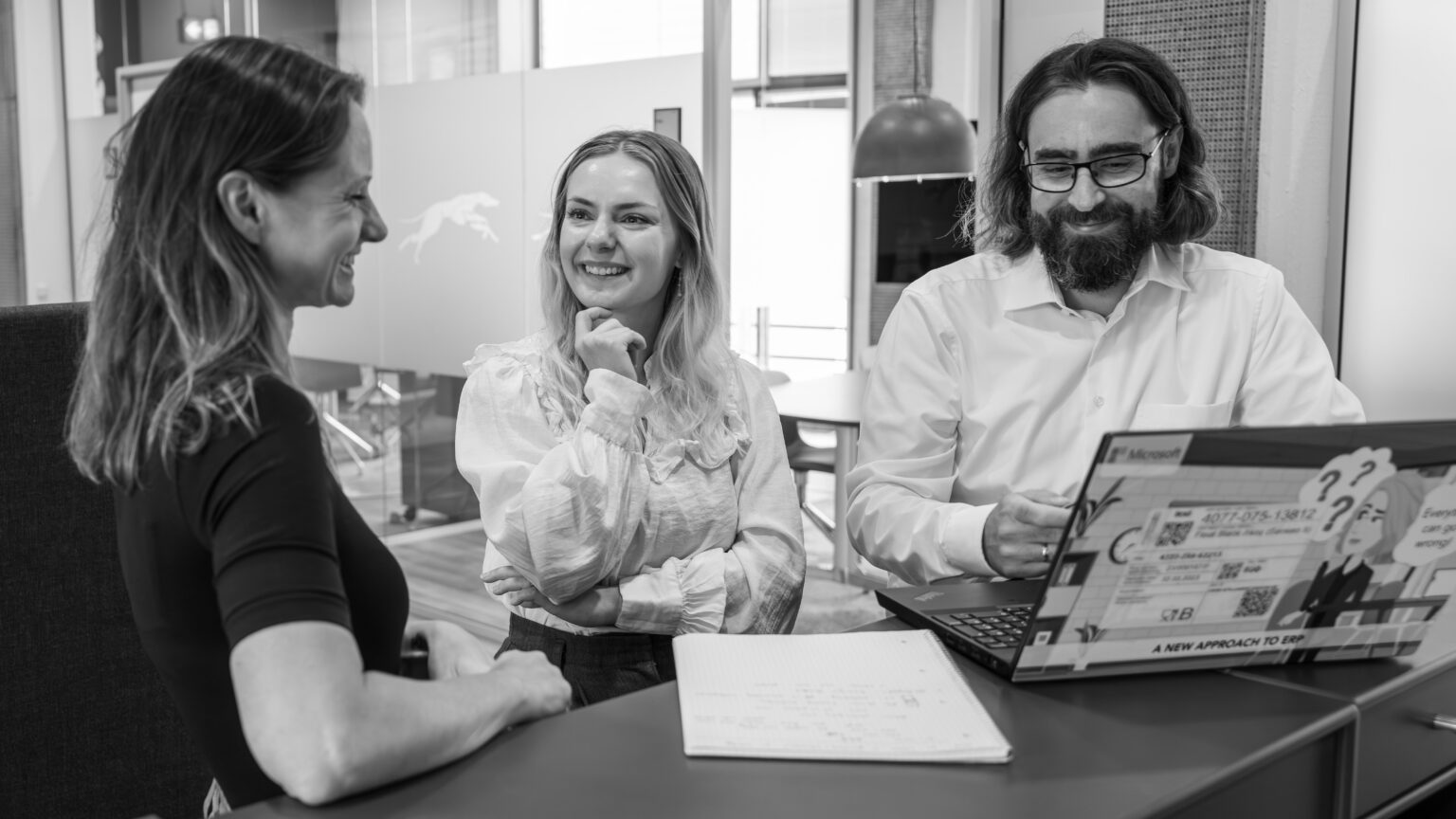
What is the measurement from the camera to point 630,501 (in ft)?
6.22

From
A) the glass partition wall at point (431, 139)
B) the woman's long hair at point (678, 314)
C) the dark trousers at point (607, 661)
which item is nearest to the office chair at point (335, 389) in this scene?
the glass partition wall at point (431, 139)

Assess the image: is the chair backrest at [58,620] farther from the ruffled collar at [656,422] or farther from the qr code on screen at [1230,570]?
the qr code on screen at [1230,570]

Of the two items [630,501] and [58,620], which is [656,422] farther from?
[58,620]

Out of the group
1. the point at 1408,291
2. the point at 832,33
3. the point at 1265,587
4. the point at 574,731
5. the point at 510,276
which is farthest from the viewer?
the point at 832,33

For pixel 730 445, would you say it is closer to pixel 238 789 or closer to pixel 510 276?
pixel 238 789

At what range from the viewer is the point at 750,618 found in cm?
199

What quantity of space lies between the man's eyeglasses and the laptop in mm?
892

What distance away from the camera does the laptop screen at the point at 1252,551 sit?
1.10 m

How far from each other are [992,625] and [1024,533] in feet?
0.80

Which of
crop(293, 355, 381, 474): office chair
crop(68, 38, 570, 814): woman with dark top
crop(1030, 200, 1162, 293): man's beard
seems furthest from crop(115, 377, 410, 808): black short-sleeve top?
crop(293, 355, 381, 474): office chair

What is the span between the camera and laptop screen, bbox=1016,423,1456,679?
1102 mm

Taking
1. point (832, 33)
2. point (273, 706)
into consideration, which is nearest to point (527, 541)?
point (273, 706)

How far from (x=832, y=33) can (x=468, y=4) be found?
4.85 metres

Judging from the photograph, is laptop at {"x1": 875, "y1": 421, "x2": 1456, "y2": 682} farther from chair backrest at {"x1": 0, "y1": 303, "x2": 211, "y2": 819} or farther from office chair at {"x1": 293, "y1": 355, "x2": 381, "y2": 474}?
office chair at {"x1": 293, "y1": 355, "x2": 381, "y2": 474}
